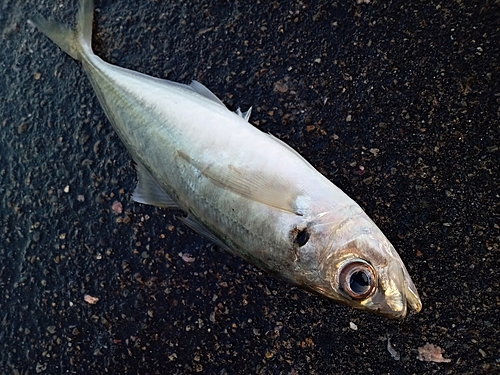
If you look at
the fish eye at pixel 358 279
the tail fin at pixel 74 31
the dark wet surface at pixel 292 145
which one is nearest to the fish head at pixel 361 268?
the fish eye at pixel 358 279

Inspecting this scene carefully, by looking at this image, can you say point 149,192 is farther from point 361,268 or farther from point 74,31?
point 74,31

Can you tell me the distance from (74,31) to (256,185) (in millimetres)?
1587

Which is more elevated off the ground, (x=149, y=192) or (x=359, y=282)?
(x=359, y=282)

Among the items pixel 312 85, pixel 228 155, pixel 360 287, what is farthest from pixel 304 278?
pixel 312 85

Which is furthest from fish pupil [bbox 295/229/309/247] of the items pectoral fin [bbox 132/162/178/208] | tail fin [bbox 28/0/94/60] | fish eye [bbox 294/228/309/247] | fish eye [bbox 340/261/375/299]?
tail fin [bbox 28/0/94/60]

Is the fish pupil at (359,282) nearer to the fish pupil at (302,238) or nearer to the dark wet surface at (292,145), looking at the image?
the fish pupil at (302,238)

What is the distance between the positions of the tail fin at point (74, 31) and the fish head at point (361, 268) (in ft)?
5.68

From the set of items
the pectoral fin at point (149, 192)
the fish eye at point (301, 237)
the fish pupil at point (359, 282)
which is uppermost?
the fish eye at point (301, 237)

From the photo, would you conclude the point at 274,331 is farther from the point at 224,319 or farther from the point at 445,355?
the point at 445,355

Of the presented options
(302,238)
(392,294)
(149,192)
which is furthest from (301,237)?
(149,192)

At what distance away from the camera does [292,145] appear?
7.80 ft

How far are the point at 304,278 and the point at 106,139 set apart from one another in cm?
156

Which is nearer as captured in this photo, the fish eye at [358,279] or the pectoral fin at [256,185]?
the fish eye at [358,279]

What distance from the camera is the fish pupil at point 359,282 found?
1.53 metres
